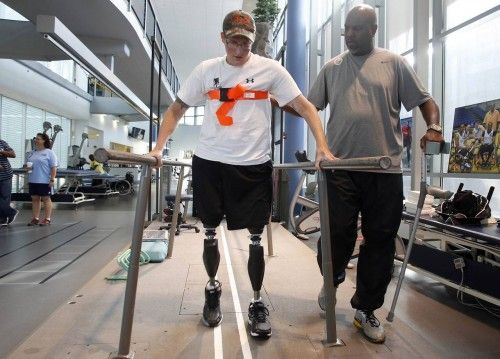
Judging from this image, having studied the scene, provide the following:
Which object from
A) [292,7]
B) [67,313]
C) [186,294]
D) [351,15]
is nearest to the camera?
[351,15]

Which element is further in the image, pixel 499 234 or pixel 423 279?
pixel 423 279

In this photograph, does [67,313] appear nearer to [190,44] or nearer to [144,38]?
[144,38]

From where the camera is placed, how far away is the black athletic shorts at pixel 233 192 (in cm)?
173

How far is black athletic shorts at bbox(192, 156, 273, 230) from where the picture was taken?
173cm

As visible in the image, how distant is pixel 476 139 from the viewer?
304cm

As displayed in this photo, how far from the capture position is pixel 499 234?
6.61 ft

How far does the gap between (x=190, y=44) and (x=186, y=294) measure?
11310 millimetres

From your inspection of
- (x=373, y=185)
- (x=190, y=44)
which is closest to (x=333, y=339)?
(x=373, y=185)

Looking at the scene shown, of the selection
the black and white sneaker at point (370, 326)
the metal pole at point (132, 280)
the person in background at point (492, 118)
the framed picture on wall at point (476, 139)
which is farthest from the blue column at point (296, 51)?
the metal pole at point (132, 280)

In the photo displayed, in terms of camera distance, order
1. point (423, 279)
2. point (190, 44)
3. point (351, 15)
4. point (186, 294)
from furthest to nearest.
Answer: point (190, 44)
point (423, 279)
point (186, 294)
point (351, 15)

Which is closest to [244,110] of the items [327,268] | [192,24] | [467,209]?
[327,268]

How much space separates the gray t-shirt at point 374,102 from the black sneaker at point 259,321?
2.69 feet

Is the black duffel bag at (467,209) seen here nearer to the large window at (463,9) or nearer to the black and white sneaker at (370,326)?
the black and white sneaker at (370,326)

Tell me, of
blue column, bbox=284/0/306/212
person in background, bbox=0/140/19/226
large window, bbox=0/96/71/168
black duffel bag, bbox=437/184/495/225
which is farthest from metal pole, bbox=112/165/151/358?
large window, bbox=0/96/71/168
